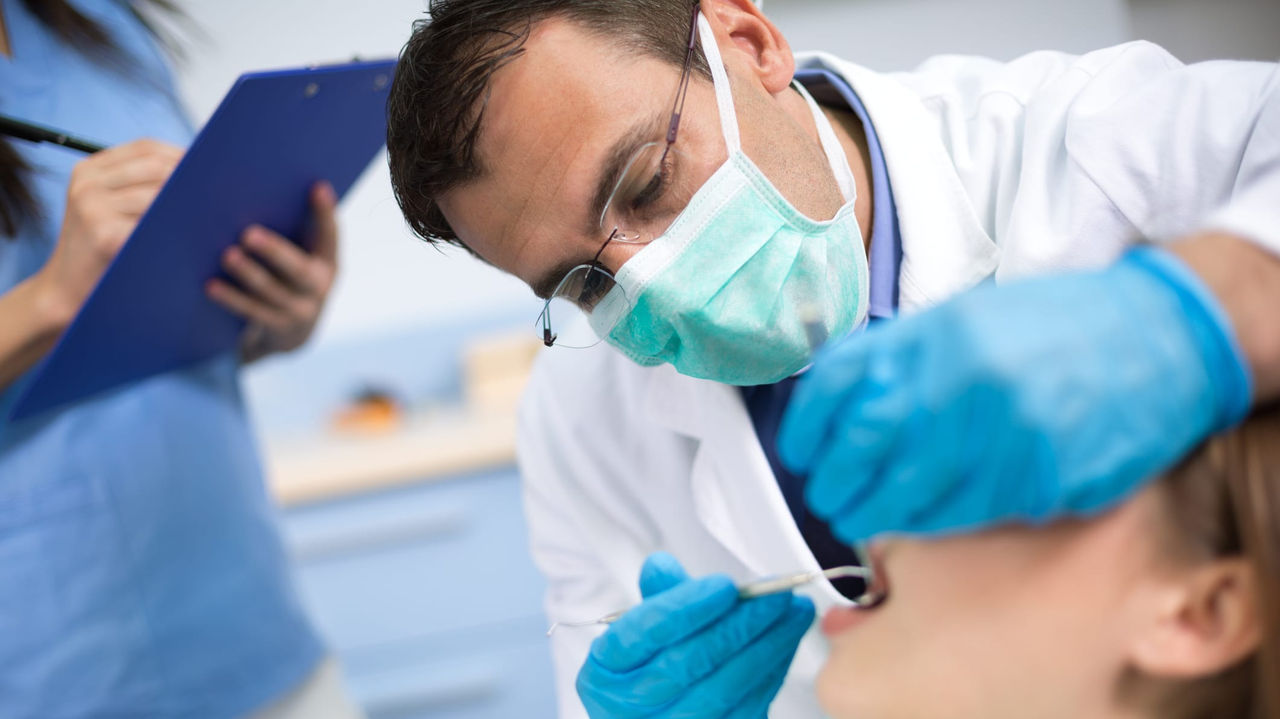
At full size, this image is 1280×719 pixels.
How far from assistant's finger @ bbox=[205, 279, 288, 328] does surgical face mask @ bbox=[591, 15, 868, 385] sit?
1.95ft

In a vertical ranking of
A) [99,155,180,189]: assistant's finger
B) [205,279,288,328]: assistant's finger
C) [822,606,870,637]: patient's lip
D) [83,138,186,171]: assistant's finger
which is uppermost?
[83,138,186,171]: assistant's finger

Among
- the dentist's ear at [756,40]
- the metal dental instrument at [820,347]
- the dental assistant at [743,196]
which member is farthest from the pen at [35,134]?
the metal dental instrument at [820,347]

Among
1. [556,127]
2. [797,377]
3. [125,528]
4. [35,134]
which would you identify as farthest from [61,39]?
[797,377]

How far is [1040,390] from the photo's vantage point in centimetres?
51

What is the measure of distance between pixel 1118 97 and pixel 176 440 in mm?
1223

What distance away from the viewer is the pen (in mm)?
1092

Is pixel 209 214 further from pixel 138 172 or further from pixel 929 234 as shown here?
pixel 929 234

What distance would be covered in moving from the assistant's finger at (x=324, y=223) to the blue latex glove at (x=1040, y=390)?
0.96 metres

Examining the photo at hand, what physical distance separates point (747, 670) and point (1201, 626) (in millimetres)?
422

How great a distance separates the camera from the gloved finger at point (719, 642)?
910 mm

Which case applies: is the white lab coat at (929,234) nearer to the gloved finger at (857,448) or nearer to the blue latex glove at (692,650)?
the blue latex glove at (692,650)

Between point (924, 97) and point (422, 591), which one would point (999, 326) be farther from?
point (422, 591)

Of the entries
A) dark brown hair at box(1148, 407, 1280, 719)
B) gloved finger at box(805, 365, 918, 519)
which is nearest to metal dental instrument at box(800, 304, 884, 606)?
gloved finger at box(805, 365, 918, 519)

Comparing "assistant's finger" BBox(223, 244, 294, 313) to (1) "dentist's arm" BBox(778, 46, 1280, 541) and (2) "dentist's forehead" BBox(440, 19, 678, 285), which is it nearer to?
(2) "dentist's forehead" BBox(440, 19, 678, 285)
